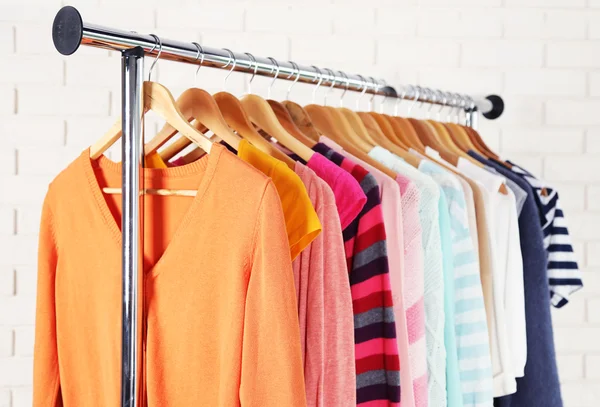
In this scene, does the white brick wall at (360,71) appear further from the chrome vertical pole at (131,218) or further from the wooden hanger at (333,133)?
the chrome vertical pole at (131,218)

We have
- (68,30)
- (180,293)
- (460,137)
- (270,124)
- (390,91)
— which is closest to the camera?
(68,30)

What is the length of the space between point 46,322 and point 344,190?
56 cm

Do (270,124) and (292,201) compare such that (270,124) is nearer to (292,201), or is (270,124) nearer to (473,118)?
(292,201)

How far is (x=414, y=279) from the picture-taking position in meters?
1.47

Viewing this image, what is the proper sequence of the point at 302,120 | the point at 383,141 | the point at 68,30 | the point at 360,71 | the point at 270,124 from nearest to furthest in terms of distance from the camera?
the point at 68,30
the point at 270,124
the point at 302,120
the point at 383,141
the point at 360,71

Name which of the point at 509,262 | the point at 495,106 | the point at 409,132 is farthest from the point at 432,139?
the point at 495,106

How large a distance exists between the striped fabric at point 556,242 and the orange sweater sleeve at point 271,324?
36.8 inches

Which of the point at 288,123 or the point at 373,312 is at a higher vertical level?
the point at 288,123

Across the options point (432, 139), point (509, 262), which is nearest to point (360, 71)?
point (432, 139)

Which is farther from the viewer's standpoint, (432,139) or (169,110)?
(432,139)

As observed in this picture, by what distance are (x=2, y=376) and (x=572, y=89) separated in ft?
6.59

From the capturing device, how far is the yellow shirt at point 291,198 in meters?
1.20

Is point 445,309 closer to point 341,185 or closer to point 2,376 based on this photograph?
point 341,185

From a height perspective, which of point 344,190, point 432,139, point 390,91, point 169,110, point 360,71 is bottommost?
point 344,190
